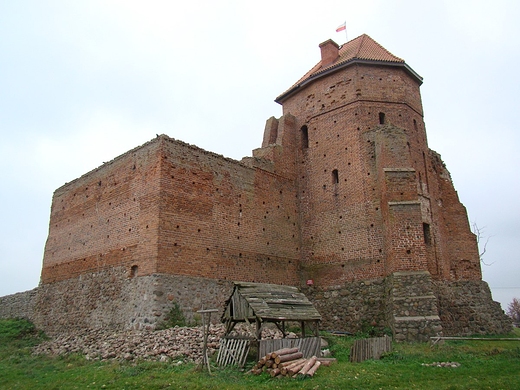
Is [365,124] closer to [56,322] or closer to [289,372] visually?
[289,372]

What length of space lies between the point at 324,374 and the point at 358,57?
15.2m

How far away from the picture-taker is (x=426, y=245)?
18000mm

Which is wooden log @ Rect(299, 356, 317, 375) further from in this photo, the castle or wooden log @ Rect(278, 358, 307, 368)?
the castle

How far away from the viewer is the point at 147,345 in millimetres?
12766

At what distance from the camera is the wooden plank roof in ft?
37.8

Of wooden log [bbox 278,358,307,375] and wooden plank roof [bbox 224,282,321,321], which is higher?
wooden plank roof [bbox 224,282,321,321]

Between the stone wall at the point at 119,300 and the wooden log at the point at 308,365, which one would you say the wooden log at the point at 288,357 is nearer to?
the wooden log at the point at 308,365

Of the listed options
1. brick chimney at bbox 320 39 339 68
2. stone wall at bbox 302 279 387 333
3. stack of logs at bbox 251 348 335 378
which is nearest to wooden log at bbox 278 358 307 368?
stack of logs at bbox 251 348 335 378

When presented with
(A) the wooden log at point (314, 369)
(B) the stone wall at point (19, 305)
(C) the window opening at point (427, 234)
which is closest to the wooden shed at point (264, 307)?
(A) the wooden log at point (314, 369)

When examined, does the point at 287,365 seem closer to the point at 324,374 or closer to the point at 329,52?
the point at 324,374

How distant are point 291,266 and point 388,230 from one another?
4852 millimetres

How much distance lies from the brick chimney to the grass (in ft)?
46.8

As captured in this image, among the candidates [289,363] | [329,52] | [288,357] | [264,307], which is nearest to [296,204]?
[329,52]

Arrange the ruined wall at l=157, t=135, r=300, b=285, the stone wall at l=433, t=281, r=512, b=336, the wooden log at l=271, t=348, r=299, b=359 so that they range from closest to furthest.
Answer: the wooden log at l=271, t=348, r=299, b=359 → the ruined wall at l=157, t=135, r=300, b=285 → the stone wall at l=433, t=281, r=512, b=336
